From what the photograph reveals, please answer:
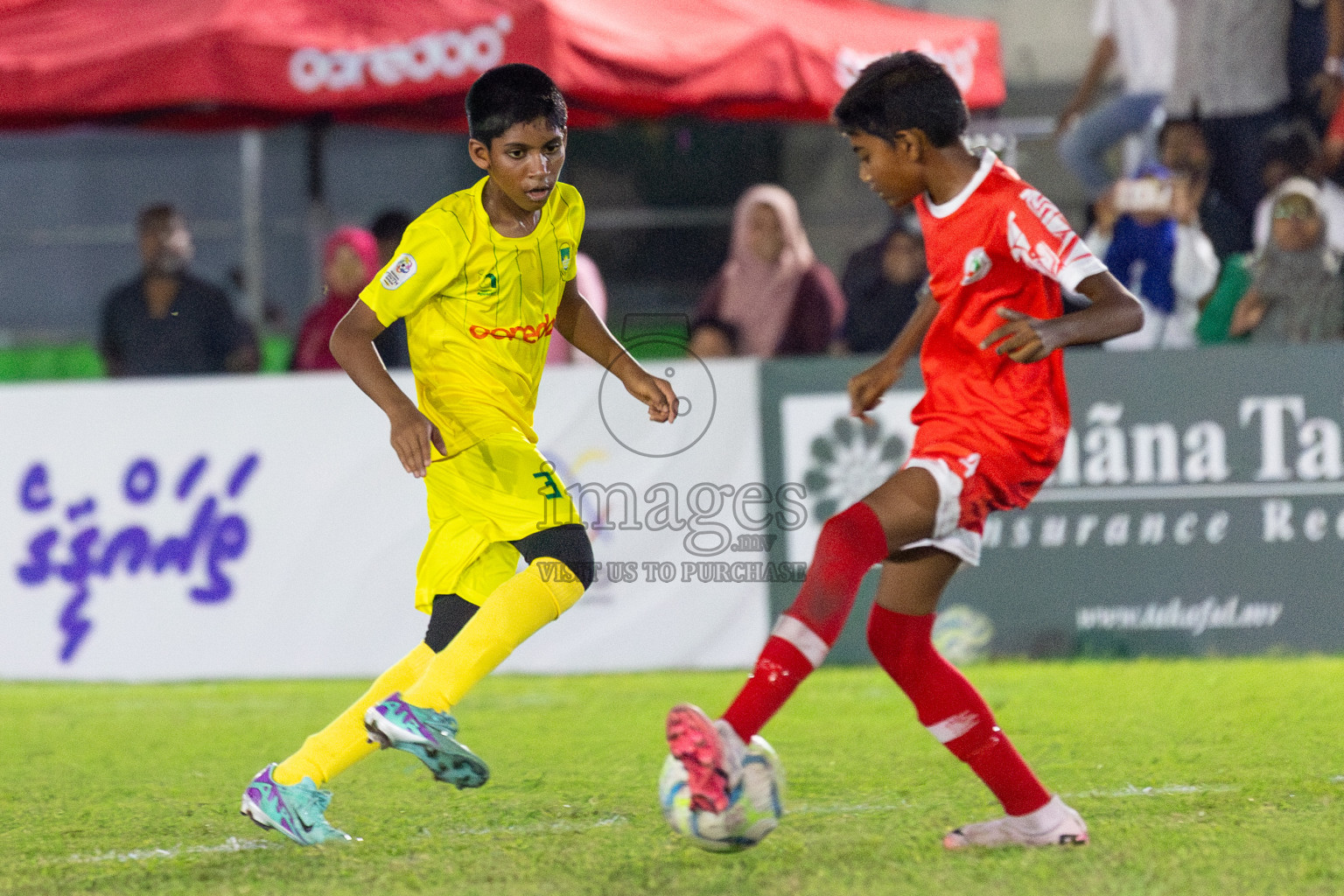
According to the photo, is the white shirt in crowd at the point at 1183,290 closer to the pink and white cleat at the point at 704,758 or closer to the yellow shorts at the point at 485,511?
the yellow shorts at the point at 485,511

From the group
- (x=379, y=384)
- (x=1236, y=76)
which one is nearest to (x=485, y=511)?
(x=379, y=384)

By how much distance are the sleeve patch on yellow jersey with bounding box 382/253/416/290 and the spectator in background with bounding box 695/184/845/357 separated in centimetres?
477

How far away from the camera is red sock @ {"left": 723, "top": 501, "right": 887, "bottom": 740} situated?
148 inches

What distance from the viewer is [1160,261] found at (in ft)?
28.0

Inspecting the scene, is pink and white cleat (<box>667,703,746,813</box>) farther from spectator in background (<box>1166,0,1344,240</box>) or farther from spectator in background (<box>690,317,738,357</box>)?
spectator in background (<box>1166,0,1344,240</box>)

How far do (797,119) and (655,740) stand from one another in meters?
4.65

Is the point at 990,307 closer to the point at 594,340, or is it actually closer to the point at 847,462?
the point at 594,340

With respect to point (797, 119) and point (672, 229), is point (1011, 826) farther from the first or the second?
point (672, 229)

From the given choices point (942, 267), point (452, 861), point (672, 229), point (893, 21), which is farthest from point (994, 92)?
point (452, 861)

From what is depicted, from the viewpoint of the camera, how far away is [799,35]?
952 centimetres

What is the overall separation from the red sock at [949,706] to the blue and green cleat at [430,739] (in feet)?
3.06

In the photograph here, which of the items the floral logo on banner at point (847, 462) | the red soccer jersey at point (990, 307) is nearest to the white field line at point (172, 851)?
the red soccer jersey at point (990, 307)

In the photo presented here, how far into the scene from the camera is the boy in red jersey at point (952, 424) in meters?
3.80

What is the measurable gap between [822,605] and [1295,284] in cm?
493
